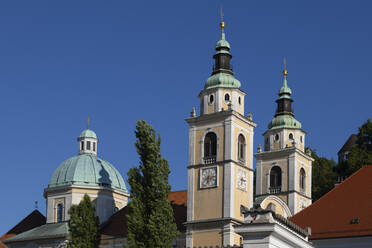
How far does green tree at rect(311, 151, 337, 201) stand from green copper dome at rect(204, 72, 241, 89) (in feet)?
55.9

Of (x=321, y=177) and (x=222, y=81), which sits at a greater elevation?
(x=222, y=81)

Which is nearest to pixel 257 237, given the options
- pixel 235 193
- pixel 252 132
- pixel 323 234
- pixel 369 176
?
pixel 323 234

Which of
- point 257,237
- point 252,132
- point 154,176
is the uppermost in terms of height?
point 252,132

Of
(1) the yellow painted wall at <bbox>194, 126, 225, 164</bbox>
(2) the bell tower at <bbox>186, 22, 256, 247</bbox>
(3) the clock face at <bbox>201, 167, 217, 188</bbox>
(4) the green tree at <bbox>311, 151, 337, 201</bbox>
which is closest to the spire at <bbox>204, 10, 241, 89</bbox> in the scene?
(2) the bell tower at <bbox>186, 22, 256, 247</bbox>

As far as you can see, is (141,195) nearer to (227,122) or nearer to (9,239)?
(227,122)

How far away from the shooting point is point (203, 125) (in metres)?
56.6

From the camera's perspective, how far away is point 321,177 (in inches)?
2916

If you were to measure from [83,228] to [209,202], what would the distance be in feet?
43.8

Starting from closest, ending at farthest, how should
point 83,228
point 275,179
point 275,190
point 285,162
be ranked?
point 83,228 → point 285,162 → point 275,190 → point 275,179

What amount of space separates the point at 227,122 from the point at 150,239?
2000cm

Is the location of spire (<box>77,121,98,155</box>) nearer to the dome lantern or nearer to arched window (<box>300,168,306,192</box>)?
the dome lantern

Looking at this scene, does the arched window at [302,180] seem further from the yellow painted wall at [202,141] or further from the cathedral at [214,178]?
the yellow painted wall at [202,141]

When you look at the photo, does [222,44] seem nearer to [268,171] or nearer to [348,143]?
[268,171]

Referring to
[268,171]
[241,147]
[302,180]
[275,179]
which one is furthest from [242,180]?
[302,180]
